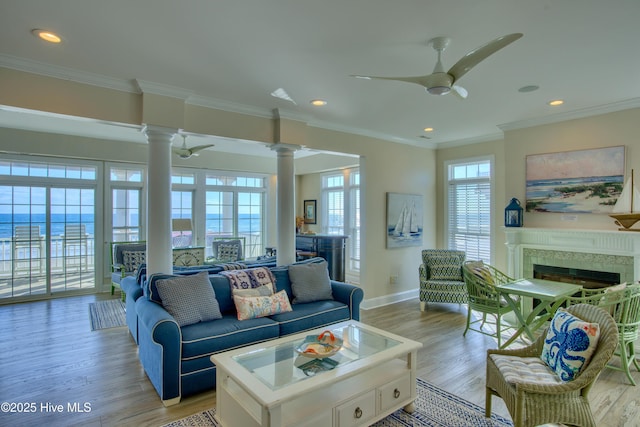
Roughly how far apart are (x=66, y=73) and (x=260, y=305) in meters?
2.77

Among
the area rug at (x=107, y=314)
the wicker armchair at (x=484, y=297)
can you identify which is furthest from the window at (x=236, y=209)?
the wicker armchair at (x=484, y=297)

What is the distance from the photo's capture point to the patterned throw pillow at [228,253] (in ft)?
22.0

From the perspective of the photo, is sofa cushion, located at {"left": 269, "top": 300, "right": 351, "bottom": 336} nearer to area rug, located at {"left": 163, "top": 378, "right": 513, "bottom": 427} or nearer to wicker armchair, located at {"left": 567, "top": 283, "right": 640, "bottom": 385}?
area rug, located at {"left": 163, "top": 378, "right": 513, "bottom": 427}

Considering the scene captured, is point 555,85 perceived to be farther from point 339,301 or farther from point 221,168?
point 221,168

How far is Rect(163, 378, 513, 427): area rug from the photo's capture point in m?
2.48

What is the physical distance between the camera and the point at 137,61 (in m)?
2.85

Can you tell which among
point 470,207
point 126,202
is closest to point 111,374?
point 126,202

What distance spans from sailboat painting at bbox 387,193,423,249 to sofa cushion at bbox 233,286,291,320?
2.52 metres

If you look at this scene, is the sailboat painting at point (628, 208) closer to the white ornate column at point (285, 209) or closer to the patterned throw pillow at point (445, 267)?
the patterned throw pillow at point (445, 267)

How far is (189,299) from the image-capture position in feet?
10.4

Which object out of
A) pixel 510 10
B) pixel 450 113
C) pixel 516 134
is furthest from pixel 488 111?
pixel 510 10

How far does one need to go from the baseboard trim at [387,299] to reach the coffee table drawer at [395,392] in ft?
8.84

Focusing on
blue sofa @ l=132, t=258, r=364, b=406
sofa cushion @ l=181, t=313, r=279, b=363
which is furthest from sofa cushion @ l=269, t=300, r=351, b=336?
sofa cushion @ l=181, t=313, r=279, b=363

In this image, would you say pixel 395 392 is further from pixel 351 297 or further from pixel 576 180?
pixel 576 180
